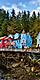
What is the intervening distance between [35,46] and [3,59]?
5.77 metres

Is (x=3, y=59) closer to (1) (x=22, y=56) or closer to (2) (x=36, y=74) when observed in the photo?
(1) (x=22, y=56)

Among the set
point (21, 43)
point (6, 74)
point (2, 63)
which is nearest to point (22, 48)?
point (21, 43)

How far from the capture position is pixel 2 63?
121ft

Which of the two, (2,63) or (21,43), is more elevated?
(21,43)

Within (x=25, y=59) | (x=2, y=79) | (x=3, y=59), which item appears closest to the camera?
(x=2, y=79)

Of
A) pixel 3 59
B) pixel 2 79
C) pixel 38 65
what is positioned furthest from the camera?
pixel 3 59

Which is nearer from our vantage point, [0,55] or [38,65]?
[38,65]

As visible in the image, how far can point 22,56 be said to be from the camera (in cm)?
3681

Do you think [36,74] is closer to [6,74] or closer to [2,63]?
[6,74]

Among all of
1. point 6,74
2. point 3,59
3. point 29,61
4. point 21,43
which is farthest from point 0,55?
point 6,74

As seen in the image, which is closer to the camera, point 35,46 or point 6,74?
point 6,74

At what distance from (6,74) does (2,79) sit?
226 cm

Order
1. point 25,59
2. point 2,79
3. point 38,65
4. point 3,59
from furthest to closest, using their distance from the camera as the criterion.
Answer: point 3,59 < point 25,59 < point 38,65 < point 2,79

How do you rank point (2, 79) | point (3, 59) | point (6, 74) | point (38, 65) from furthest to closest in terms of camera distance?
1. point (3, 59)
2. point (38, 65)
3. point (6, 74)
4. point (2, 79)
